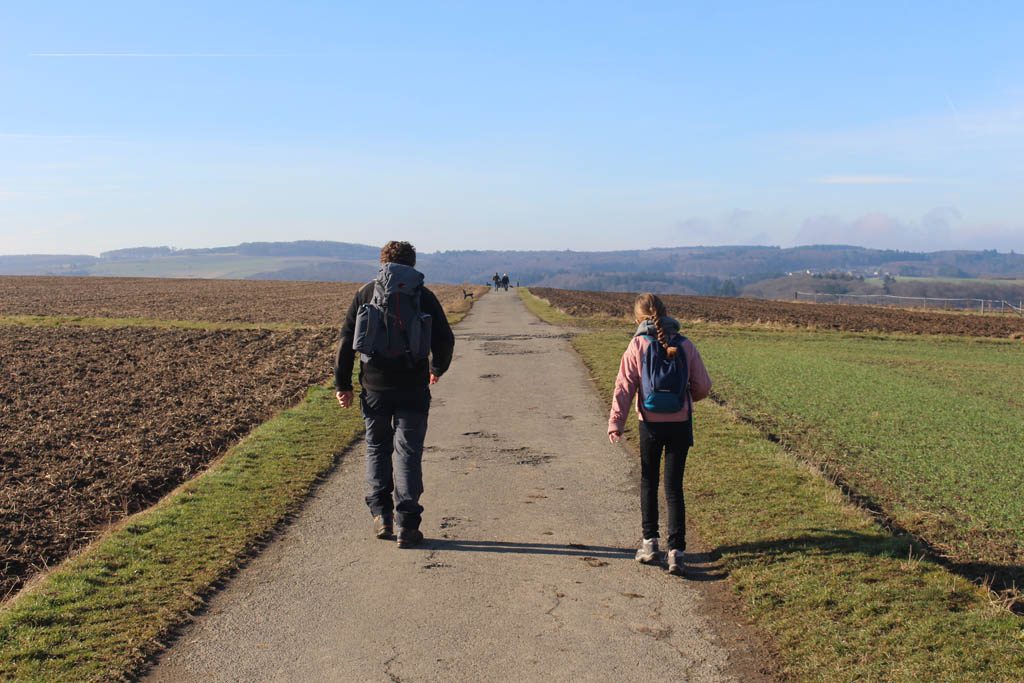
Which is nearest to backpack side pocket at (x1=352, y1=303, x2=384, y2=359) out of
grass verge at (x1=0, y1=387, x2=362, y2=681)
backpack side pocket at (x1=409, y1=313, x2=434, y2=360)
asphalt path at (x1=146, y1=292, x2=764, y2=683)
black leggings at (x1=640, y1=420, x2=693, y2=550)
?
backpack side pocket at (x1=409, y1=313, x2=434, y2=360)

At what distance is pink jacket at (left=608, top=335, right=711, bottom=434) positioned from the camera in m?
6.66

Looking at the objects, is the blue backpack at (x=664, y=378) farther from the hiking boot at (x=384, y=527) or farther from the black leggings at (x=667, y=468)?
the hiking boot at (x=384, y=527)

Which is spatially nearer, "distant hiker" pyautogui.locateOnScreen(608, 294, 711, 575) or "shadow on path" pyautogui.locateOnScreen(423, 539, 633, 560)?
"distant hiker" pyautogui.locateOnScreen(608, 294, 711, 575)

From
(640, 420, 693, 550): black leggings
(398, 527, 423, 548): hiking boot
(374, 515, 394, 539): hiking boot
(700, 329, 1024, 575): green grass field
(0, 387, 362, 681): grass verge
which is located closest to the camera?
(0, 387, 362, 681): grass verge

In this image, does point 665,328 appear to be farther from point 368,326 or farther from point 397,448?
point 397,448

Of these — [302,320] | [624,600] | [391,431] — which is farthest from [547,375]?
[302,320]

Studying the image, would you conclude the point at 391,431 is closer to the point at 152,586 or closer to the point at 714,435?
the point at 152,586

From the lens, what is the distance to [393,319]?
6969mm

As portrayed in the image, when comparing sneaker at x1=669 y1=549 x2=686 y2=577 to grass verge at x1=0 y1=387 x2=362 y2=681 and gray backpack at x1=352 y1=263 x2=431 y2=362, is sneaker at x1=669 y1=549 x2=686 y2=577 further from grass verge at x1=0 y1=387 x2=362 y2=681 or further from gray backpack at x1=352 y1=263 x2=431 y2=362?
grass verge at x1=0 y1=387 x2=362 y2=681

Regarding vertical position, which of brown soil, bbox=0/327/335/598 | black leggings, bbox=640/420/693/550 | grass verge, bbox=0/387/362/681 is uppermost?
black leggings, bbox=640/420/693/550

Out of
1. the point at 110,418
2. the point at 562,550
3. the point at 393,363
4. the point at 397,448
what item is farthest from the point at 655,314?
the point at 110,418

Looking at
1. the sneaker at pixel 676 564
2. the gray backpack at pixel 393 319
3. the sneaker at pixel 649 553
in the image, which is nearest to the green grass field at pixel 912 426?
the sneaker at pixel 676 564

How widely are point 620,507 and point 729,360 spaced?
629 inches

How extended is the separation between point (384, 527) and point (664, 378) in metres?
2.51
